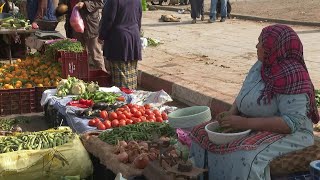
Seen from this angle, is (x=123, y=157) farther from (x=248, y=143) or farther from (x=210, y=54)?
(x=210, y=54)

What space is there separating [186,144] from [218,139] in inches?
Result: 34.1

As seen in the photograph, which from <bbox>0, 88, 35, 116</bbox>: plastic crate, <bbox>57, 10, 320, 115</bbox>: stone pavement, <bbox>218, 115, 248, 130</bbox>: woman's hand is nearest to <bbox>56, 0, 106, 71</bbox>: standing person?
<bbox>57, 10, 320, 115</bbox>: stone pavement

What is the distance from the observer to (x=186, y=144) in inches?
189

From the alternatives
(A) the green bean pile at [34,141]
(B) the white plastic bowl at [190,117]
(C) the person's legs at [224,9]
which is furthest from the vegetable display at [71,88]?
(C) the person's legs at [224,9]

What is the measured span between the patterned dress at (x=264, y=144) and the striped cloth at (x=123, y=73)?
12.6ft

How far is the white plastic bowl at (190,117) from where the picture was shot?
4.98 meters

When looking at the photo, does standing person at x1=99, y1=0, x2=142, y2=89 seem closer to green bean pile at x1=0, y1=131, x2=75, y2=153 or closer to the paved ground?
green bean pile at x1=0, y1=131, x2=75, y2=153

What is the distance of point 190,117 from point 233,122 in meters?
1.03

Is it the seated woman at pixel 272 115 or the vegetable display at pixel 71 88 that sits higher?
the seated woman at pixel 272 115

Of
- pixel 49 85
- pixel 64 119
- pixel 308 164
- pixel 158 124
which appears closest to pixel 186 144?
pixel 158 124

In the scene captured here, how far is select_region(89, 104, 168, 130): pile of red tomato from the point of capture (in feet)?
20.0

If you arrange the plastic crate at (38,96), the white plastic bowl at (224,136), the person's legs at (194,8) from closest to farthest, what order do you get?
the white plastic bowl at (224,136) < the plastic crate at (38,96) < the person's legs at (194,8)

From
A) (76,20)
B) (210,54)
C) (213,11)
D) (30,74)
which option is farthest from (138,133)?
(213,11)

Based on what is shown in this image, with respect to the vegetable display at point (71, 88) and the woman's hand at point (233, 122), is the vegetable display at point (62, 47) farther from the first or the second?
the woman's hand at point (233, 122)
